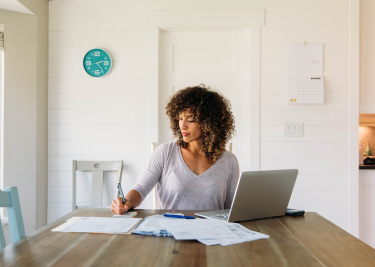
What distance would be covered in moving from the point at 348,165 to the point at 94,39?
2436mm

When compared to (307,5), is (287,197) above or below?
below

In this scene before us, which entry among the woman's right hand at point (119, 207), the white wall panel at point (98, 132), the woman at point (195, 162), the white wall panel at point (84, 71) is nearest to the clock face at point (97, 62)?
the white wall panel at point (84, 71)

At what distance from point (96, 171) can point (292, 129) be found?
172 centimetres

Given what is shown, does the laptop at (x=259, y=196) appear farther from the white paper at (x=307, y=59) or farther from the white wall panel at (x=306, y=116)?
the white paper at (x=307, y=59)

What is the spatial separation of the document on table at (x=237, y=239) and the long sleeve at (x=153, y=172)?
58cm

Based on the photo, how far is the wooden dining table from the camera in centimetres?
81

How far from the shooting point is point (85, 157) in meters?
2.77

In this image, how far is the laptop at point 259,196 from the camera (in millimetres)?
1126

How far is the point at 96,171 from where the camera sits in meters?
2.72

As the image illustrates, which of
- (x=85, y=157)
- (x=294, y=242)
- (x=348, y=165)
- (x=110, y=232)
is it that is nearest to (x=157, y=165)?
(x=110, y=232)

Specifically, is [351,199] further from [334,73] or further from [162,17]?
[162,17]

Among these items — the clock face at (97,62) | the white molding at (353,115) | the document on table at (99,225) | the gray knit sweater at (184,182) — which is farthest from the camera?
the clock face at (97,62)

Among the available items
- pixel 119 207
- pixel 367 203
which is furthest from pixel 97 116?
pixel 367 203

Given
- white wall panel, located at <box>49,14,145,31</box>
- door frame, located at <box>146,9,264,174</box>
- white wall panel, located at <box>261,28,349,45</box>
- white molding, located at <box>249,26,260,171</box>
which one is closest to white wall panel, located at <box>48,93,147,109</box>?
door frame, located at <box>146,9,264,174</box>
